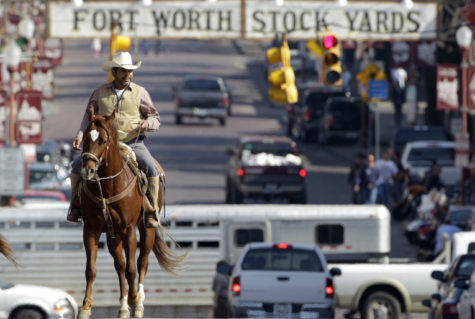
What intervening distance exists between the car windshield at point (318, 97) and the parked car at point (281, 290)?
112 ft

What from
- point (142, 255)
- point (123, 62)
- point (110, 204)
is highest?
point (123, 62)

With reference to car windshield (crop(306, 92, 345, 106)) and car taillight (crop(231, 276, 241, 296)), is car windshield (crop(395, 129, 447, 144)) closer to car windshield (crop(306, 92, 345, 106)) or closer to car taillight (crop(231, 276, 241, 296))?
car windshield (crop(306, 92, 345, 106))

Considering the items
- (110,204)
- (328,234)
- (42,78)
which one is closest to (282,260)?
(328,234)

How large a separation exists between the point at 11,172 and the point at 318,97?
1051 inches

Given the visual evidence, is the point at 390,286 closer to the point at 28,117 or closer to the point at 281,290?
the point at 281,290

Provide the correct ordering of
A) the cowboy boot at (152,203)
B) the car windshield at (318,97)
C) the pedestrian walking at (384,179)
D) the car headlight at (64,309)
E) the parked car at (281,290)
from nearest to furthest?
Result: the cowboy boot at (152,203)
the parked car at (281,290)
the car headlight at (64,309)
the pedestrian walking at (384,179)
the car windshield at (318,97)

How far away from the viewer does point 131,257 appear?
1232cm

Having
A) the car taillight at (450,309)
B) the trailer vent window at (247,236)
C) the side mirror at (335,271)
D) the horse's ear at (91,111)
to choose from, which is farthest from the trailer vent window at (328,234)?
the horse's ear at (91,111)

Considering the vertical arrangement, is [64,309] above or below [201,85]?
below

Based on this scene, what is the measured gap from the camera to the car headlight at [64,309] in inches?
844

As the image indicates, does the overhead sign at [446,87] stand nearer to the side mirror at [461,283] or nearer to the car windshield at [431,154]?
the car windshield at [431,154]

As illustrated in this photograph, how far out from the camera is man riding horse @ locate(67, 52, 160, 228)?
12.4m

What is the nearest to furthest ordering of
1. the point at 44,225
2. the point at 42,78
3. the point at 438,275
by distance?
1. the point at 438,275
2. the point at 44,225
3. the point at 42,78

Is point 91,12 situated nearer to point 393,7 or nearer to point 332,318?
point 393,7
